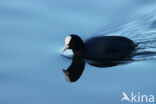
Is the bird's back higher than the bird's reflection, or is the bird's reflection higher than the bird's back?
the bird's back

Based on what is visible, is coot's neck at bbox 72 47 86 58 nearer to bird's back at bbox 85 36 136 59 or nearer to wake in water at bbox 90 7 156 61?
bird's back at bbox 85 36 136 59

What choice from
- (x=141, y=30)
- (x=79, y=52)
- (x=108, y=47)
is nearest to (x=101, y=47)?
(x=108, y=47)

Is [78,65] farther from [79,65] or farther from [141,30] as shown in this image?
[141,30]

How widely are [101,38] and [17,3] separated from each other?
3.00 m

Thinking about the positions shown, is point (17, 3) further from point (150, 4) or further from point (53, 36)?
point (150, 4)

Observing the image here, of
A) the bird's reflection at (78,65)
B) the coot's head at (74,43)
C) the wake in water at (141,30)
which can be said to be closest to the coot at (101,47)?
the coot's head at (74,43)

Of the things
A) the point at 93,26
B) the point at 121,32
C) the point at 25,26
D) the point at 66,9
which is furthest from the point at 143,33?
the point at 25,26

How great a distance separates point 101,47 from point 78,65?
61cm

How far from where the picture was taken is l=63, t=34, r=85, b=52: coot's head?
31.2 feet

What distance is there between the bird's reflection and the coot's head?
262 mm

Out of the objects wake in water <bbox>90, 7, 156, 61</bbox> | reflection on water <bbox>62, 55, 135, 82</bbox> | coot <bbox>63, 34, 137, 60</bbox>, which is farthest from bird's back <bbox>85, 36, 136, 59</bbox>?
wake in water <bbox>90, 7, 156, 61</bbox>

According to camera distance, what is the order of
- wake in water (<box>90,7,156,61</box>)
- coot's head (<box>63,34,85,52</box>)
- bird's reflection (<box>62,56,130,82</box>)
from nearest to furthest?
bird's reflection (<box>62,56,130,82</box>) < coot's head (<box>63,34,85,52</box>) < wake in water (<box>90,7,156,61</box>)

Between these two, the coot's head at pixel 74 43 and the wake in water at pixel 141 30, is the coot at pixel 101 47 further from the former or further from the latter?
the wake in water at pixel 141 30

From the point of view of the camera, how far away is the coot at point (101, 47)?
31.2 feet
